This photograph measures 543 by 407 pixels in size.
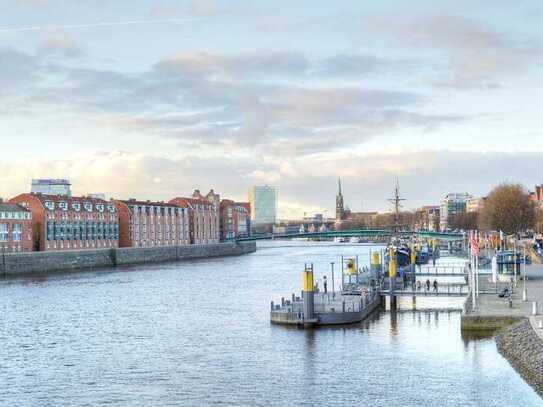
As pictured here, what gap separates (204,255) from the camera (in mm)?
→ 162375

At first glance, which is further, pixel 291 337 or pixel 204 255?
pixel 204 255

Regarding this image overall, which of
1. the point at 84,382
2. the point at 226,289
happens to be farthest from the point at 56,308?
the point at 84,382

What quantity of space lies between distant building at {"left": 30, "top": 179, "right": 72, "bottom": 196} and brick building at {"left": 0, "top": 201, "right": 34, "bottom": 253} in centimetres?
6068

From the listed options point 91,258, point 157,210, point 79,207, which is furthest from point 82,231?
point 157,210

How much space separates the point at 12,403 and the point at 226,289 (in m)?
45.1

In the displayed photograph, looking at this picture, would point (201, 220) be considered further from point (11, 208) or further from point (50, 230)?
point (11, 208)

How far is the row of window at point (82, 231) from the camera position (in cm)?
12456

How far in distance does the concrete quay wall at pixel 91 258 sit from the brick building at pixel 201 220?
5.49 metres

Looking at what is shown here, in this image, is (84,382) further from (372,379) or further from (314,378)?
(372,379)

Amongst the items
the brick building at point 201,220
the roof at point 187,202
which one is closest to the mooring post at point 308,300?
the brick building at point 201,220

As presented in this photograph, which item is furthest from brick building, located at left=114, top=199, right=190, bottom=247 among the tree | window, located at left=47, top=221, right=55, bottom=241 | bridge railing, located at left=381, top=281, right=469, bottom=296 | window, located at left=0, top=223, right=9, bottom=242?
bridge railing, located at left=381, top=281, right=469, bottom=296

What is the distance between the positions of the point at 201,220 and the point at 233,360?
5572 inches

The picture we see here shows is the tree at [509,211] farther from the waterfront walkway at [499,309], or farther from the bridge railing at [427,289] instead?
the waterfront walkway at [499,309]

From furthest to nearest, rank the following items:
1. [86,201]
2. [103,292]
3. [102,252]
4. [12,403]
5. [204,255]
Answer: [204,255], [86,201], [102,252], [103,292], [12,403]
